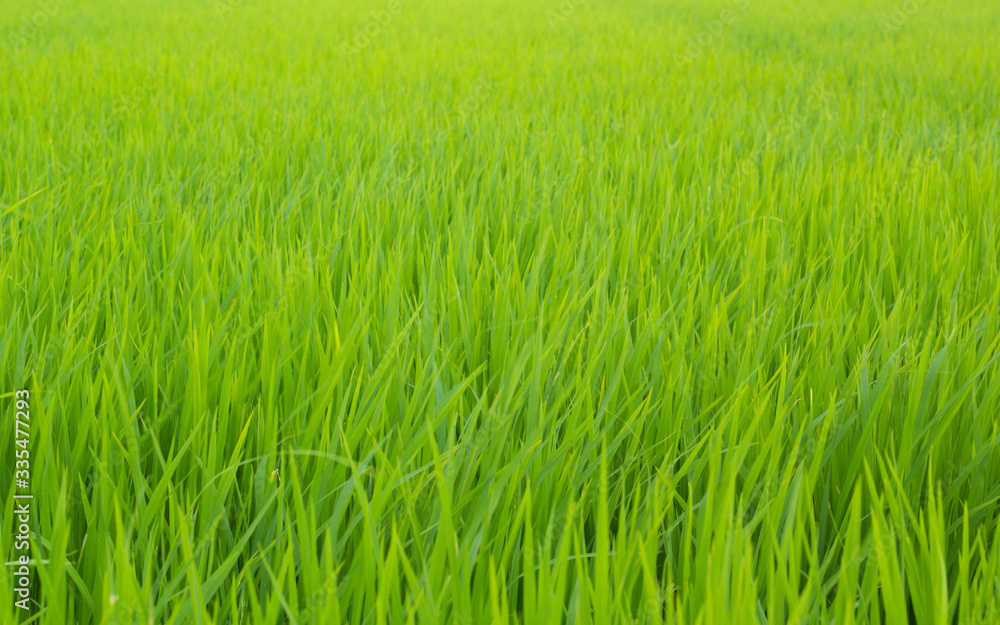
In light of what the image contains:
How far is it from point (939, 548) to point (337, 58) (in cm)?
370

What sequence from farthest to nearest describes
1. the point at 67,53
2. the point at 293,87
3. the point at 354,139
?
the point at 67,53 → the point at 293,87 → the point at 354,139

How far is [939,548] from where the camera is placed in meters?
0.49

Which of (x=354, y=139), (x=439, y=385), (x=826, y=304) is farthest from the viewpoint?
(x=354, y=139)

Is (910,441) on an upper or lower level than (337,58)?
lower

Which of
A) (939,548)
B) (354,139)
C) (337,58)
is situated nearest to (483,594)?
(939,548)

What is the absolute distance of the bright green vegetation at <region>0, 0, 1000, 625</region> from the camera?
0.52m

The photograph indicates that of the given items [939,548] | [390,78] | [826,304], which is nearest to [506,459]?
[939,548]

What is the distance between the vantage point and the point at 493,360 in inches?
34.6

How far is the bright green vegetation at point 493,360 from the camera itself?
525 millimetres

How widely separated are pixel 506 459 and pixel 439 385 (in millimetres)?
108

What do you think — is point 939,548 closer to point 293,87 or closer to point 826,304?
point 826,304

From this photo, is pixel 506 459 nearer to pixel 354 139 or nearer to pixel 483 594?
pixel 483 594

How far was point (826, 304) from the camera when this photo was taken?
1068 mm

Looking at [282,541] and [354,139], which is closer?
[282,541]
